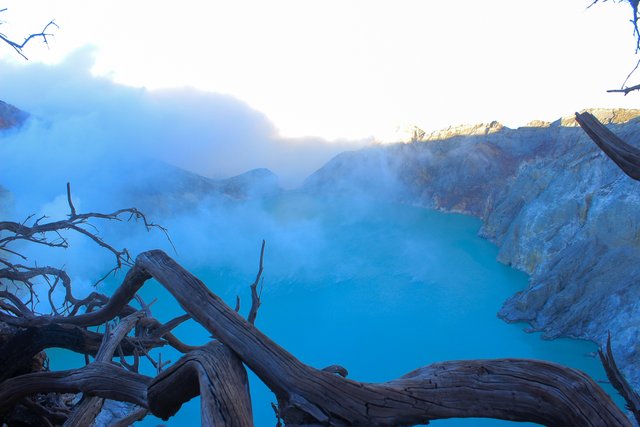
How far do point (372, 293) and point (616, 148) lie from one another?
48.2 feet

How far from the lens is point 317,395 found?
3.43 ft

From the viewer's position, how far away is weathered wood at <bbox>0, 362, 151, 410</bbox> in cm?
138

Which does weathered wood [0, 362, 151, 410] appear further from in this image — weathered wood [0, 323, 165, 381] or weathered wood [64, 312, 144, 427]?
weathered wood [0, 323, 165, 381]

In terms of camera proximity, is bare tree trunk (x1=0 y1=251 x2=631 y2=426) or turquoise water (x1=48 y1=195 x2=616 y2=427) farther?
turquoise water (x1=48 y1=195 x2=616 y2=427)

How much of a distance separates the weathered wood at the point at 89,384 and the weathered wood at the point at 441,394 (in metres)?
0.43

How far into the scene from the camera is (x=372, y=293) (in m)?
15.7

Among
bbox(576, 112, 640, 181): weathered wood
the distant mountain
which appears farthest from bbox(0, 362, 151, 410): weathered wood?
the distant mountain

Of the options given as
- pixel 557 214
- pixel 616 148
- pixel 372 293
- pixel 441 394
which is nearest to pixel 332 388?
pixel 441 394

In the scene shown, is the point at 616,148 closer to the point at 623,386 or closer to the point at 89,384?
the point at 623,386

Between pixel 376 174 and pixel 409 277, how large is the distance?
16868 mm

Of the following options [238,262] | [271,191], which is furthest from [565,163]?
[271,191]

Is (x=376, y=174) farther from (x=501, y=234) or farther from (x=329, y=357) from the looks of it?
(x=329, y=357)

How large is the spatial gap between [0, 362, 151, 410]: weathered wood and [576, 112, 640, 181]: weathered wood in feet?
4.70

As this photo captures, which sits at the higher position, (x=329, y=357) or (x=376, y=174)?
(x=376, y=174)
